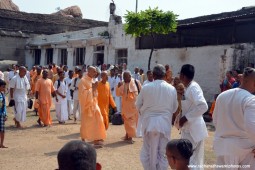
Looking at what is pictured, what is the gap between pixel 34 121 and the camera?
12.1 metres

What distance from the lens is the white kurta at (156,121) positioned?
5.32 meters

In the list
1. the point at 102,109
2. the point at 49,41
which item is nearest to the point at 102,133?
the point at 102,109

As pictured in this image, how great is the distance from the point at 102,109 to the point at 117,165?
2.50 m

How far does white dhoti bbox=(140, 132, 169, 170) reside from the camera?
5.32m

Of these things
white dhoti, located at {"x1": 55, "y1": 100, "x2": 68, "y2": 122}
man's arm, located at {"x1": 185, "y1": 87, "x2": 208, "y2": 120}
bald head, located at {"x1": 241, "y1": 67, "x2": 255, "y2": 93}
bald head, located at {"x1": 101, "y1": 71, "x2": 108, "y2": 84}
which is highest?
bald head, located at {"x1": 241, "y1": 67, "x2": 255, "y2": 93}

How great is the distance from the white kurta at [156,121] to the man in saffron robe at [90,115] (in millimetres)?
2821

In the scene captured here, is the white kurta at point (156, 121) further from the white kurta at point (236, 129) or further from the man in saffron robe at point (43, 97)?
the man in saffron robe at point (43, 97)

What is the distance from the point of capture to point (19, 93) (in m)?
10.8

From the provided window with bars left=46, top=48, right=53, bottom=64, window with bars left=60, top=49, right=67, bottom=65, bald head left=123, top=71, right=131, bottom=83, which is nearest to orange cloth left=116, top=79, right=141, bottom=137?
bald head left=123, top=71, right=131, bottom=83

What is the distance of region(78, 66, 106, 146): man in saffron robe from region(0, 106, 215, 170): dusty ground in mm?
343

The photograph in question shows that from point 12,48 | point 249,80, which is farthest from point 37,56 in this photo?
point 249,80

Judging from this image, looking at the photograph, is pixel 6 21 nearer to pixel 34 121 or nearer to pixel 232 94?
pixel 34 121

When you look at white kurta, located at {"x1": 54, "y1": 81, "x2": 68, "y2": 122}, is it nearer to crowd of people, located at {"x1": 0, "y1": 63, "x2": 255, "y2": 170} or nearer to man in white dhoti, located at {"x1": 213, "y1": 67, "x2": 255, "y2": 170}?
crowd of people, located at {"x1": 0, "y1": 63, "x2": 255, "y2": 170}

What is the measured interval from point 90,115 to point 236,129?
4804 mm
